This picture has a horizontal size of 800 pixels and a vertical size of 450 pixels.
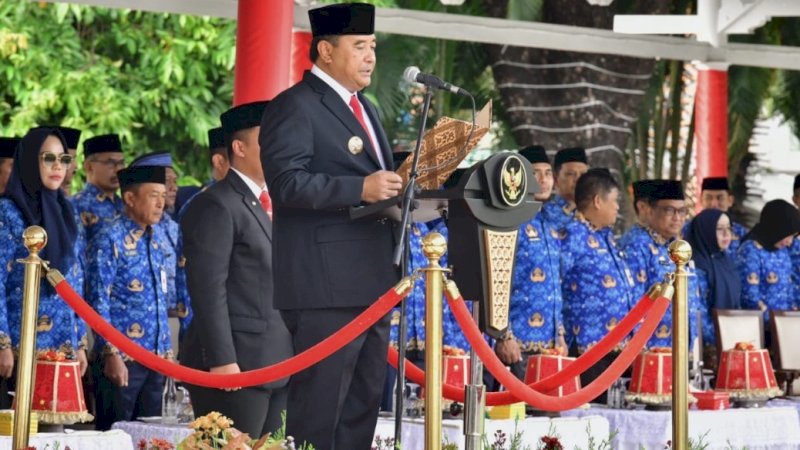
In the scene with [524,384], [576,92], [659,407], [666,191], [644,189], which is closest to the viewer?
[524,384]

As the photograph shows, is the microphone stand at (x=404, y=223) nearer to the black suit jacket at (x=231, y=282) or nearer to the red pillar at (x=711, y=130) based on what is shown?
the black suit jacket at (x=231, y=282)

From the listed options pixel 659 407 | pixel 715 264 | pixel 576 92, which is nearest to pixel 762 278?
pixel 715 264

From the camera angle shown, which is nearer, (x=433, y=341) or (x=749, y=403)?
(x=433, y=341)

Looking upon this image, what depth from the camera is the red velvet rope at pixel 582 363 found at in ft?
21.6

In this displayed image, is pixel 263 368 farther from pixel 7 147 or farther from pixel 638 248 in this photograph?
pixel 638 248

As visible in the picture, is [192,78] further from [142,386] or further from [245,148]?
[245,148]

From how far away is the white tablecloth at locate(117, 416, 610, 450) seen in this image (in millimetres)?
6992

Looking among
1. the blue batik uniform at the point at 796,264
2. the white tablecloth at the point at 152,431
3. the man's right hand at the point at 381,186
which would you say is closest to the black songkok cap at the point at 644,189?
the blue batik uniform at the point at 796,264

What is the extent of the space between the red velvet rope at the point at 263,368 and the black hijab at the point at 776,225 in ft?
21.6

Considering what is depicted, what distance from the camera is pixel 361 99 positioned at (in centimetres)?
624

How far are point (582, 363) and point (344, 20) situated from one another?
1641 mm

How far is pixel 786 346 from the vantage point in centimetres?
1001

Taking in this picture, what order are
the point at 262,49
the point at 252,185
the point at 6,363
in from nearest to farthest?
the point at 252,185, the point at 6,363, the point at 262,49

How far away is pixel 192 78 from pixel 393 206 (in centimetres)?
1139
